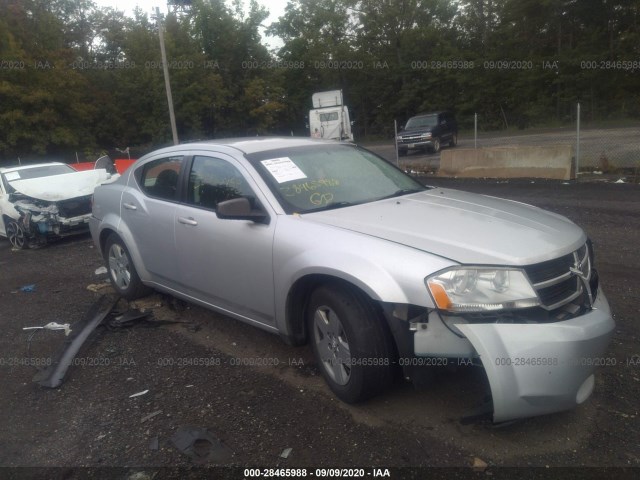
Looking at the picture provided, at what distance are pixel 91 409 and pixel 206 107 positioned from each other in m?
41.4

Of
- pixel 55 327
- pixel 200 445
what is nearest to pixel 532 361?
pixel 200 445

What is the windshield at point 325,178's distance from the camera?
4105 mm

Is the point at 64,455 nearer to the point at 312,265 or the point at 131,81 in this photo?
the point at 312,265

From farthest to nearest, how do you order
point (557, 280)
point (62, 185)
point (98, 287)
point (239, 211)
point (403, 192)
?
point (62, 185), point (98, 287), point (403, 192), point (239, 211), point (557, 280)

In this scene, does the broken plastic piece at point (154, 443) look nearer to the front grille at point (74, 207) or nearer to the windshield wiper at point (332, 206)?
the windshield wiper at point (332, 206)

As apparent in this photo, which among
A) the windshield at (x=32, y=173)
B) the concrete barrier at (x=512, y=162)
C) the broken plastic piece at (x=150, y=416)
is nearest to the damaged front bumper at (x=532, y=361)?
the broken plastic piece at (x=150, y=416)

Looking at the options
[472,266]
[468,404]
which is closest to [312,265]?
[472,266]

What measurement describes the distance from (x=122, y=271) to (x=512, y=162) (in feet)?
35.5

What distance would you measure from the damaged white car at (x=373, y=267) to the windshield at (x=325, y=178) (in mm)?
15

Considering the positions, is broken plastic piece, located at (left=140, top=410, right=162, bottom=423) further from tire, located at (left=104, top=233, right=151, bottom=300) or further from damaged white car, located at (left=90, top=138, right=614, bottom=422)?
tire, located at (left=104, top=233, right=151, bottom=300)

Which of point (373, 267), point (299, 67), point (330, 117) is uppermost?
point (299, 67)

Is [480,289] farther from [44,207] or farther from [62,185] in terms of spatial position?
[62,185]

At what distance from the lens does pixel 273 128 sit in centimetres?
5138

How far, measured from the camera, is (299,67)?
174ft
